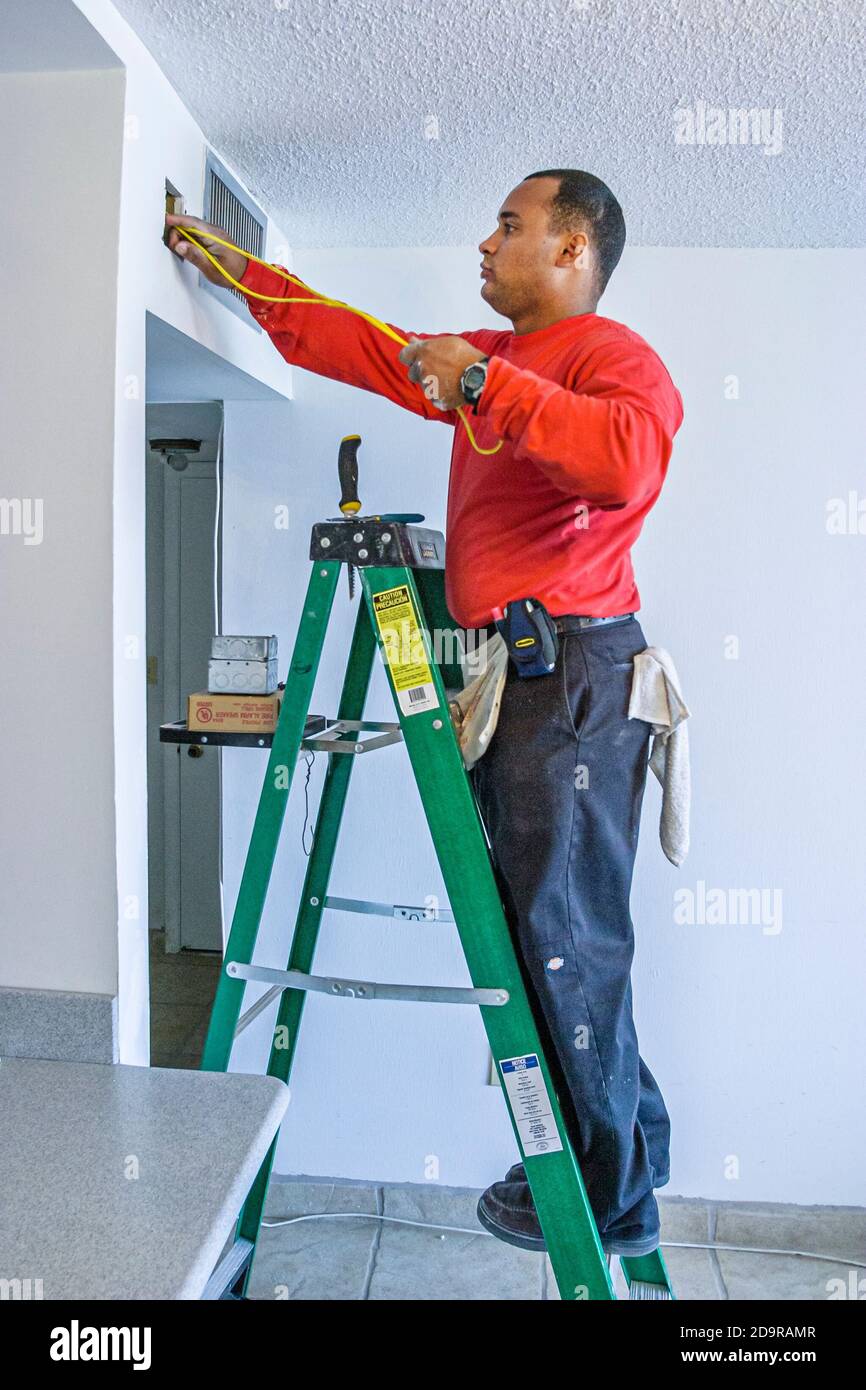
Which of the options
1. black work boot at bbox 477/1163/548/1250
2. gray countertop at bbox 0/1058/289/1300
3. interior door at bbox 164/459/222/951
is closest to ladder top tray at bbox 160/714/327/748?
gray countertop at bbox 0/1058/289/1300

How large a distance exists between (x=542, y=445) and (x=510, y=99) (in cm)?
59

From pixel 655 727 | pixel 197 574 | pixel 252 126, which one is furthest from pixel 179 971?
pixel 252 126

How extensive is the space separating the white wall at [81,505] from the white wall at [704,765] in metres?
0.91

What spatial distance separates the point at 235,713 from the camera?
5.40 ft

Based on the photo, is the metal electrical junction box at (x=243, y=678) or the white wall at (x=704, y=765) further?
the white wall at (x=704, y=765)

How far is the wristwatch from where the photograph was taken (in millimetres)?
1326

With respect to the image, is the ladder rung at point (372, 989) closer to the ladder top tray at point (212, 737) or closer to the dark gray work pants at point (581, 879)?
the dark gray work pants at point (581, 879)

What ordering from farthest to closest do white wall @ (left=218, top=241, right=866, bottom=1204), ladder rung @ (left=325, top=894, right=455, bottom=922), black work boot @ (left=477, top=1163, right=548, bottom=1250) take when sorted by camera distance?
white wall @ (left=218, top=241, right=866, bottom=1204), ladder rung @ (left=325, top=894, right=455, bottom=922), black work boot @ (left=477, top=1163, right=548, bottom=1250)

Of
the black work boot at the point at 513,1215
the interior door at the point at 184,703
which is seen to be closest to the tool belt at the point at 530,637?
the black work boot at the point at 513,1215

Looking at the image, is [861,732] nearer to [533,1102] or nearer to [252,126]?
[533,1102]

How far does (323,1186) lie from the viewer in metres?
2.42

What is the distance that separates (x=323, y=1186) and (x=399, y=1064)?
0.35 metres

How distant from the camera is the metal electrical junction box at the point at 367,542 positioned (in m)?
1.49

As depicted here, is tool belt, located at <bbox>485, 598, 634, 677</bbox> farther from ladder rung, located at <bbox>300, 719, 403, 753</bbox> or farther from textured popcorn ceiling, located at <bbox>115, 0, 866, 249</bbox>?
textured popcorn ceiling, located at <bbox>115, 0, 866, 249</bbox>
